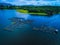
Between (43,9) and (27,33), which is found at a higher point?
(43,9)

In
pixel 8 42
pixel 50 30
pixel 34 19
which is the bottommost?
pixel 8 42

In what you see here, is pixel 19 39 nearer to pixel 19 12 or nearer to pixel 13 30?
pixel 13 30

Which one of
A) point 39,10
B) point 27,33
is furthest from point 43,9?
point 27,33

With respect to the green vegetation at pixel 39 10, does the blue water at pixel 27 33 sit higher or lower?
lower

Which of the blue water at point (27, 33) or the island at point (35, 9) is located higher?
the island at point (35, 9)

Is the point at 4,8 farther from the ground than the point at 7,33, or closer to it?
farther from the ground

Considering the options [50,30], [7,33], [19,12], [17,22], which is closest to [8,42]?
[7,33]

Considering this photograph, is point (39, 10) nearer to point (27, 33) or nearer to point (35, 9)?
point (35, 9)

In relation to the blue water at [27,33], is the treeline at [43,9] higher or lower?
higher
